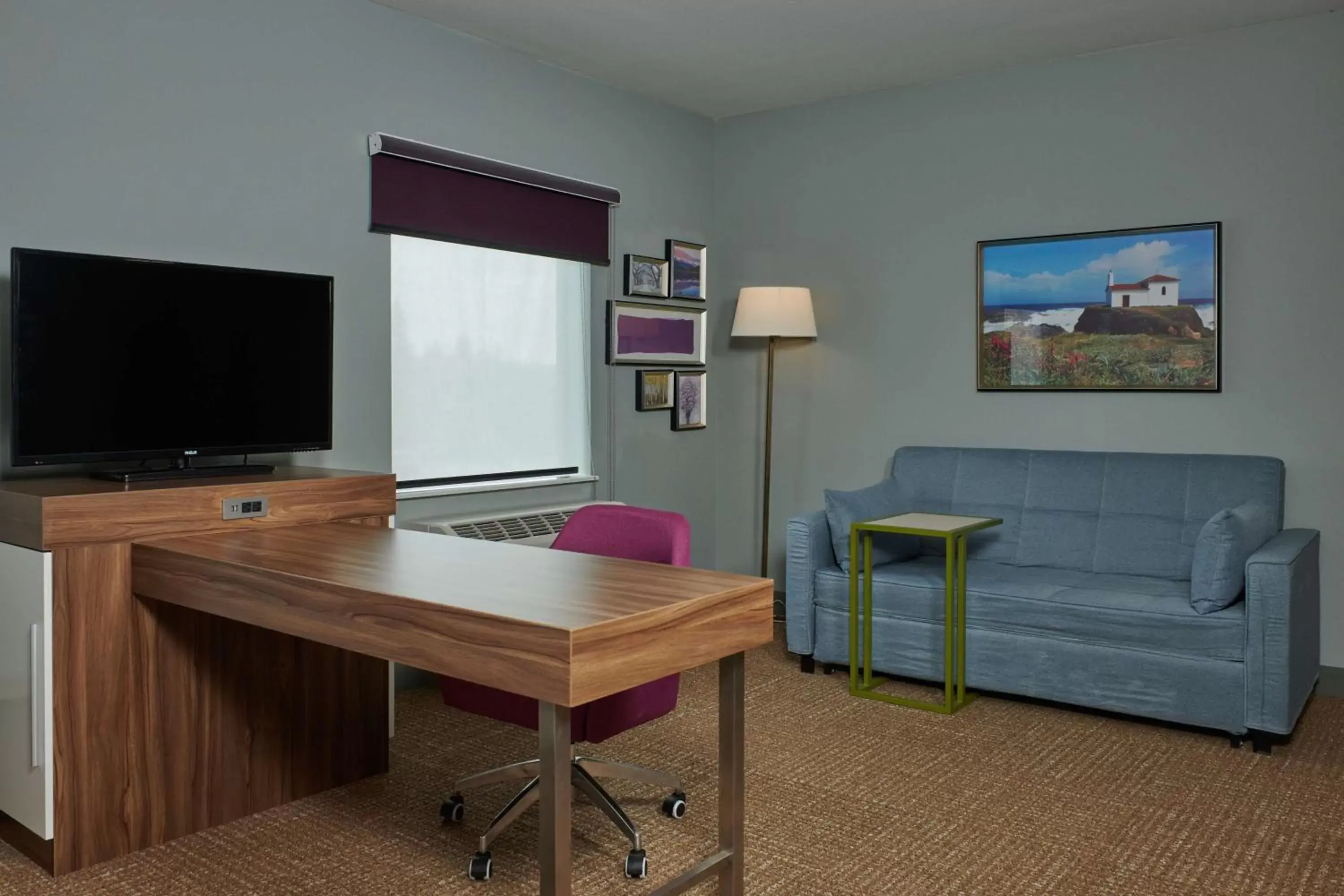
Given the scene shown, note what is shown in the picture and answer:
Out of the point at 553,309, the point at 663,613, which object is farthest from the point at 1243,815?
the point at 553,309

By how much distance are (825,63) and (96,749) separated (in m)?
3.85

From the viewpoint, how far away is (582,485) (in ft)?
16.3

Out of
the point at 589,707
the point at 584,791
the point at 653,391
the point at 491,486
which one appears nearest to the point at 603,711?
the point at 589,707

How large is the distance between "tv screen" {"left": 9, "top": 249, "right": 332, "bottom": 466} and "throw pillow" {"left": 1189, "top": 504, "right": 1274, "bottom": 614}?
2.94 metres

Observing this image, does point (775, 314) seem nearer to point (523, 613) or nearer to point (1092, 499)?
point (1092, 499)

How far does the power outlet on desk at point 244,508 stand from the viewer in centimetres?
285

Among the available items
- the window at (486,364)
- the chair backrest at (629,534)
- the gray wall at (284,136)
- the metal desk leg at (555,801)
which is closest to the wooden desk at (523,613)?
the metal desk leg at (555,801)

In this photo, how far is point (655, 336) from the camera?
17.4 feet

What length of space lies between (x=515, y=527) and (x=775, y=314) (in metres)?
1.66

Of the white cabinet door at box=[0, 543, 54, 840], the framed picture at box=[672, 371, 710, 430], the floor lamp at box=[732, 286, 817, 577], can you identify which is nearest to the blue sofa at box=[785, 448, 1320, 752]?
the floor lamp at box=[732, 286, 817, 577]

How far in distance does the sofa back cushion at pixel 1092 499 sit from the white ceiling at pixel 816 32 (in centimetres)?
172

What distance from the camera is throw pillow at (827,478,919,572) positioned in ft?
14.3

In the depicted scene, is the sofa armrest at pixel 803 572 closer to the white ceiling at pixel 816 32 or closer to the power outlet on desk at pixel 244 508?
the white ceiling at pixel 816 32

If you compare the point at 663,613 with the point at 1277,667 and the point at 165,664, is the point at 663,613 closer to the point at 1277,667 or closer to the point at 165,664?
the point at 165,664
